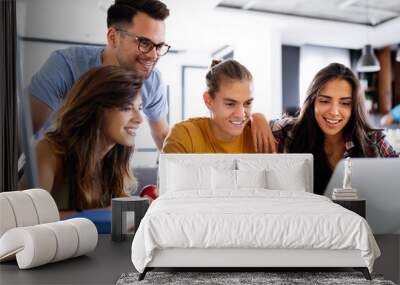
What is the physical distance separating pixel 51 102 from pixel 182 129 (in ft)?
4.69

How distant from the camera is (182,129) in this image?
545 cm

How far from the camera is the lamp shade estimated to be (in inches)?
215

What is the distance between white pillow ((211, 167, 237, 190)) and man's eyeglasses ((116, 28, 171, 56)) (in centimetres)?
148

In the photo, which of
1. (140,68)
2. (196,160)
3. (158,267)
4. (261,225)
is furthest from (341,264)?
(140,68)

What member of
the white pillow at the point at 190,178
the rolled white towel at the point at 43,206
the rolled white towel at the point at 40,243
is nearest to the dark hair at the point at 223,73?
the white pillow at the point at 190,178

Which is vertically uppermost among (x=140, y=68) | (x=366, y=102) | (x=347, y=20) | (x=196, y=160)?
(x=347, y=20)

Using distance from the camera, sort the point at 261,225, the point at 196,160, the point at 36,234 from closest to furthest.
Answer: the point at 261,225
the point at 36,234
the point at 196,160

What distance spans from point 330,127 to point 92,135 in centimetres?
255

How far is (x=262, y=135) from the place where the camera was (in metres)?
5.42

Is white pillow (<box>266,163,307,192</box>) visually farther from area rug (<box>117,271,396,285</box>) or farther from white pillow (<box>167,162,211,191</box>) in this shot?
area rug (<box>117,271,396,285</box>)

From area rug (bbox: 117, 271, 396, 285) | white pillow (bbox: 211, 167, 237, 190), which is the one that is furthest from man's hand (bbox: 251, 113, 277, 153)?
area rug (bbox: 117, 271, 396, 285)

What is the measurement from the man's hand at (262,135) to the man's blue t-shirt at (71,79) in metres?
0.97

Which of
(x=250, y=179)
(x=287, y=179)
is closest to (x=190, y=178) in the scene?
(x=250, y=179)

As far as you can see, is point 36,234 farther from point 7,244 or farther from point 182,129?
point 182,129
